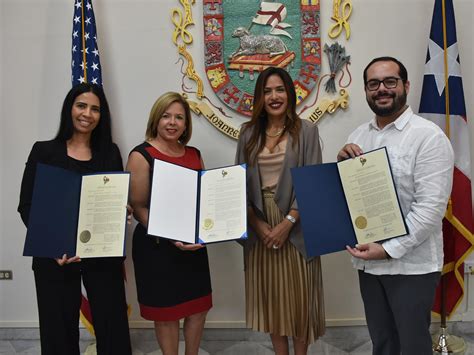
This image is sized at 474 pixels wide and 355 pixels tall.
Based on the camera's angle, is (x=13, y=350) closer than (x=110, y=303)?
No

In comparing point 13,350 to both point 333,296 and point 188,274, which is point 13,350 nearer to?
point 188,274

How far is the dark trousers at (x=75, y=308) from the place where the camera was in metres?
1.82

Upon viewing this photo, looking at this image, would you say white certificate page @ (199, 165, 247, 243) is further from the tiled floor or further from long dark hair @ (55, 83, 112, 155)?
the tiled floor

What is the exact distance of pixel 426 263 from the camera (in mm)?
1535

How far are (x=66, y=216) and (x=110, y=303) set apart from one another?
0.53 metres

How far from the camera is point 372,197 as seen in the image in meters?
1.51

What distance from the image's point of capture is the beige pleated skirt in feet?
6.15

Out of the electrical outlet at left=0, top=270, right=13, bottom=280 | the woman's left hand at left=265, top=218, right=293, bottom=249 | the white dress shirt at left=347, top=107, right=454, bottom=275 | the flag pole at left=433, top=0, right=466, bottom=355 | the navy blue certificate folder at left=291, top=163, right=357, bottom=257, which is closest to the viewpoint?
the white dress shirt at left=347, top=107, right=454, bottom=275

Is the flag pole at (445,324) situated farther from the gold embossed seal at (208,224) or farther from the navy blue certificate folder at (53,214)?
the navy blue certificate folder at (53,214)

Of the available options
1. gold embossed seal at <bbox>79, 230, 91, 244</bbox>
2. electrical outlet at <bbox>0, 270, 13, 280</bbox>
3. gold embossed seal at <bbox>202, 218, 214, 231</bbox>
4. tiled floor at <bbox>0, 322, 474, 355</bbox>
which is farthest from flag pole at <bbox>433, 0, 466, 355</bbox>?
electrical outlet at <bbox>0, 270, 13, 280</bbox>

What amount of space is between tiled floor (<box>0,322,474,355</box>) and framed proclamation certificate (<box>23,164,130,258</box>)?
122cm

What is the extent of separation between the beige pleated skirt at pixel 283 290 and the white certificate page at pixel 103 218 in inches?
26.3

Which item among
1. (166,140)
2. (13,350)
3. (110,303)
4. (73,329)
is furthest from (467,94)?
(13,350)

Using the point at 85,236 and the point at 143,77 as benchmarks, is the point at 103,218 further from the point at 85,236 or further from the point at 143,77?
the point at 143,77
